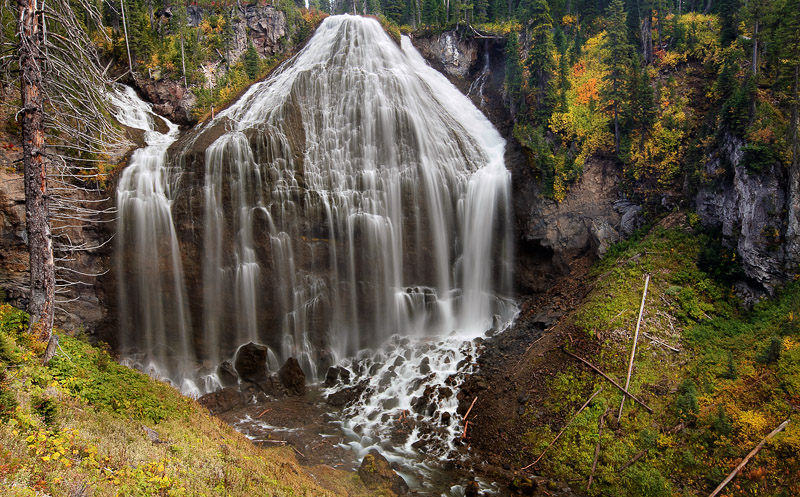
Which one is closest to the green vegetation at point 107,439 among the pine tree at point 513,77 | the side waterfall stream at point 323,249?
the side waterfall stream at point 323,249

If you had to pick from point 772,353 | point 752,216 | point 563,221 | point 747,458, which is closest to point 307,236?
point 563,221

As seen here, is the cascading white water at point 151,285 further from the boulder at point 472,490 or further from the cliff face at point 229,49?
the boulder at point 472,490

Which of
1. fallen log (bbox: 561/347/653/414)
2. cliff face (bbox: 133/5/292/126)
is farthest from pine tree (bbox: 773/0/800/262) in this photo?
cliff face (bbox: 133/5/292/126)

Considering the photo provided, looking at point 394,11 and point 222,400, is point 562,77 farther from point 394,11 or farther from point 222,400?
point 222,400

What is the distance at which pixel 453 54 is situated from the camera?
39625mm

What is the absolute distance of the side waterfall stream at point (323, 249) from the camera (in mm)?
21250

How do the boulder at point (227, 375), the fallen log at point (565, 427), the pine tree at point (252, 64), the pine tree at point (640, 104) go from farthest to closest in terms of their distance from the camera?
the pine tree at point (252, 64) → the pine tree at point (640, 104) → the boulder at point (227, 375) → the fallen log at point (565, 427)

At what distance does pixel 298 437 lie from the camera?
53.7 ft

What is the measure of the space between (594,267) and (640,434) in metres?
10.6

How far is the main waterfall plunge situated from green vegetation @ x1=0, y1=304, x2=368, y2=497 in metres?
9.73

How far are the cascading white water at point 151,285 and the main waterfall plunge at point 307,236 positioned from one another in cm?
6

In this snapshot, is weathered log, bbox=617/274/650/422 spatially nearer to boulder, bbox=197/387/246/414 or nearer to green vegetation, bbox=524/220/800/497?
green vegetation, bbox=524/220/800/497

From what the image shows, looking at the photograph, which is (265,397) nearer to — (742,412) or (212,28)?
(742,412)

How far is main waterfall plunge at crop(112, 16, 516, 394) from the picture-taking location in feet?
70.8
